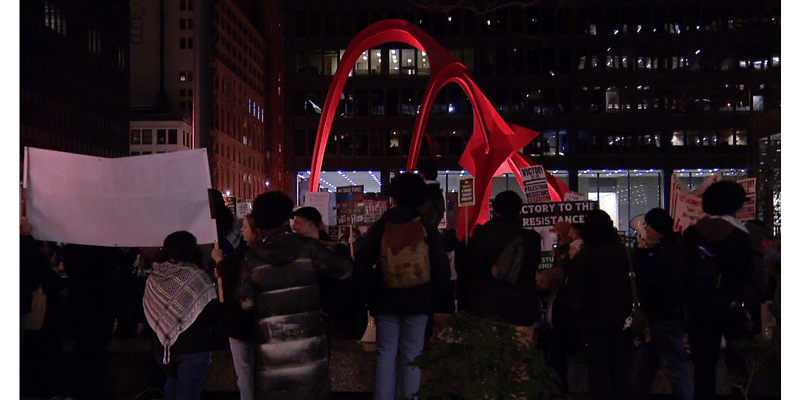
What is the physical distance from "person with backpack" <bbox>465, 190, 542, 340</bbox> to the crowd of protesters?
0.01m

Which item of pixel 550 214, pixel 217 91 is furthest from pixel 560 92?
pixel 550 214

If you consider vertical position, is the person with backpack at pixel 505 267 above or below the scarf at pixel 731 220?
below

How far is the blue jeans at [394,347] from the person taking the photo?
22.7ft

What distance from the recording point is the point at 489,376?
20.0 feet

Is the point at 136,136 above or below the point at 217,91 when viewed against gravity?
below

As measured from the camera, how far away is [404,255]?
6.71 metres

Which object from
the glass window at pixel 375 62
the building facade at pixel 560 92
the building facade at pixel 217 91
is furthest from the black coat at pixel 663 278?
the building facade at pixel 217 91

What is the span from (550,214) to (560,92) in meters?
57.6

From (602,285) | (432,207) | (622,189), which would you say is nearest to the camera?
(602,285)

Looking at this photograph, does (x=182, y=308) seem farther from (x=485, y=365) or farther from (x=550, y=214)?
(x=550, y=214)

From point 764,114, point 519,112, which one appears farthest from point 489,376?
point 519,112

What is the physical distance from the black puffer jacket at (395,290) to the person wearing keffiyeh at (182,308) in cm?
116

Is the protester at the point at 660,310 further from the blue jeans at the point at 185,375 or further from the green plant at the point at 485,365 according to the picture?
the blue jeans at the point at 185,375

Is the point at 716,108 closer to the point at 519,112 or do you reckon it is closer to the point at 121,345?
the point at 519,112
